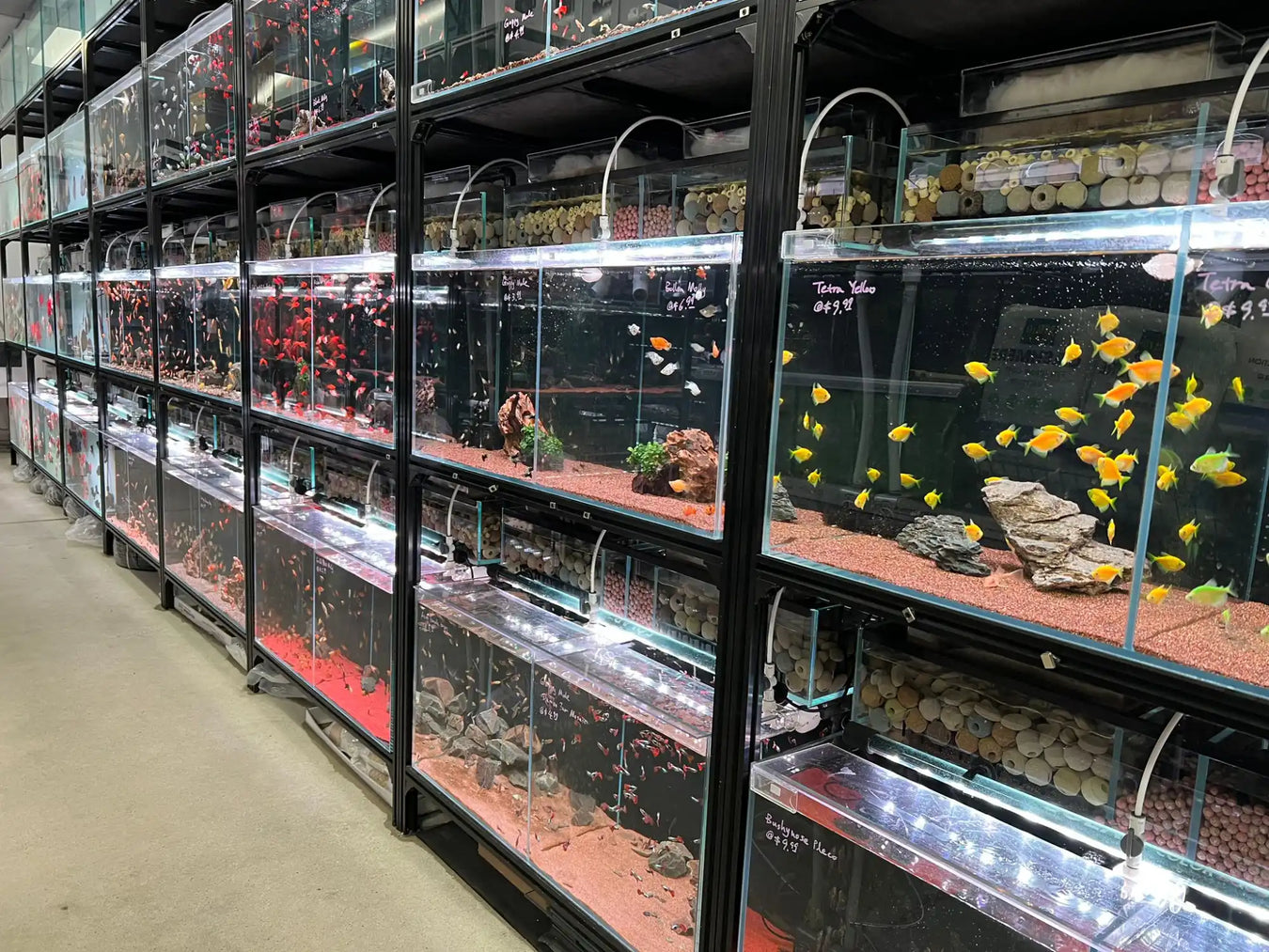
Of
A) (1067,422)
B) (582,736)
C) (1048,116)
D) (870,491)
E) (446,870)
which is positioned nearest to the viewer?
(1067,422)

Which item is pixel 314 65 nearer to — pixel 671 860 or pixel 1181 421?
pixel 671 860

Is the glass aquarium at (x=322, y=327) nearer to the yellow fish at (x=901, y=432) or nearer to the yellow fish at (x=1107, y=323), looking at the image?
the yellow fish at (x=901, y=432)

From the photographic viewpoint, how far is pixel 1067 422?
4.44ft

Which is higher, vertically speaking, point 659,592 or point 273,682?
point 659,592

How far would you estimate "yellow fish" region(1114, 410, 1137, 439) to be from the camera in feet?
4.06

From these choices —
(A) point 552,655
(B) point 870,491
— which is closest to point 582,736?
(A) point 552,655

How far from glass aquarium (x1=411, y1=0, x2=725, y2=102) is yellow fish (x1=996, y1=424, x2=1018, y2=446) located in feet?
3.01

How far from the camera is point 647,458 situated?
2035mm

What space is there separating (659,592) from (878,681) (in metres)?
0.63

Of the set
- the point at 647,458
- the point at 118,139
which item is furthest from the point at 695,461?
the point at 118,139

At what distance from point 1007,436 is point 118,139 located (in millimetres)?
5342

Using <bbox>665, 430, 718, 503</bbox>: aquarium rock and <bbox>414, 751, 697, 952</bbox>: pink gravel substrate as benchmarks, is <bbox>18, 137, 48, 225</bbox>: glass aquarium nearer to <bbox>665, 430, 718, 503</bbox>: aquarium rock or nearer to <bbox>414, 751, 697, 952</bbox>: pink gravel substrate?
<bbox>414, 751, 697, 952</bbox>: pink gravel substrate

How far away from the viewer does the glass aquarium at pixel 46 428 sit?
665cm

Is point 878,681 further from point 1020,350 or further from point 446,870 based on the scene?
point 446,870
